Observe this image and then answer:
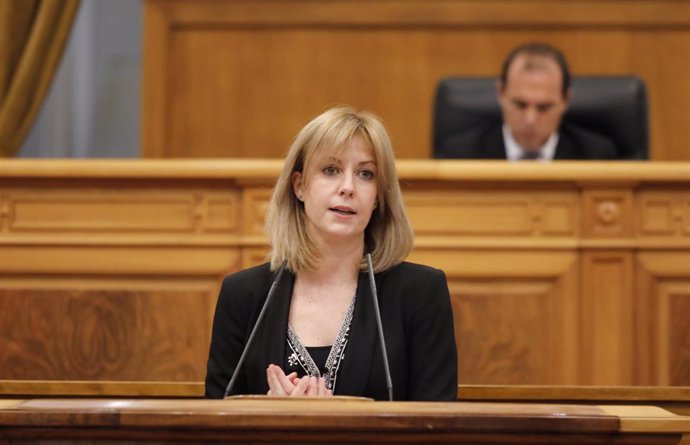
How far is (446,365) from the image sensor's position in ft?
5.59

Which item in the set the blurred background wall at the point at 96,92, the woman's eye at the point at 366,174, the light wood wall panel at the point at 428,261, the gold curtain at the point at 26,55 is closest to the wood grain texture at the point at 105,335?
the light wood wall panel at the point at 428,261

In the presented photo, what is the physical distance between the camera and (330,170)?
1.77 m

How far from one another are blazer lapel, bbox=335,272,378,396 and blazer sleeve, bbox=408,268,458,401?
72 millimetres

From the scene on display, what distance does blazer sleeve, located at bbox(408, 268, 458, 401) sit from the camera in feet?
5.55

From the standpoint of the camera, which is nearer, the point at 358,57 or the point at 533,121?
the point at 533,121

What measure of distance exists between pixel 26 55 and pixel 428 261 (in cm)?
139

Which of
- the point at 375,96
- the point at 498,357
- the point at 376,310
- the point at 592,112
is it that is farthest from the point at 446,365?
the point at 375,96

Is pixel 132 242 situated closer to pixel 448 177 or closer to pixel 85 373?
pixel 85 373

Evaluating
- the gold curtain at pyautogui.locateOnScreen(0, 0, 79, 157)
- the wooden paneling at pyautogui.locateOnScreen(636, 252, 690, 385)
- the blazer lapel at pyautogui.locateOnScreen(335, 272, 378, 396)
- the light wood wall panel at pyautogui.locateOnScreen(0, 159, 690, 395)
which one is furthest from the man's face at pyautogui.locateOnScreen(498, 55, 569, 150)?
the blazer lapel at pyautogui.locateOnScreen(335, 272, 378, 396)

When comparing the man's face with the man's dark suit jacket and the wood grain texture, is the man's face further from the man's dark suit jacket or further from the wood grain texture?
the wood grain texture

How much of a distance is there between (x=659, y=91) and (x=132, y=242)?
2130mm

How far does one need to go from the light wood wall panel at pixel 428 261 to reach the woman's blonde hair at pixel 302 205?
0.74 m

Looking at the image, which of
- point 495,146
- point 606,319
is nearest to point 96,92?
point 495,146

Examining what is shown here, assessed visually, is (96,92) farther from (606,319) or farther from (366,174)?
(366,174)
